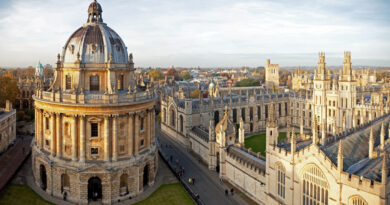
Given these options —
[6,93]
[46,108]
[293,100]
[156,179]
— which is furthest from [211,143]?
[6,93]

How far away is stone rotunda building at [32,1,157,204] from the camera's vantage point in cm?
3269

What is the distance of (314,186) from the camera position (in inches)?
976

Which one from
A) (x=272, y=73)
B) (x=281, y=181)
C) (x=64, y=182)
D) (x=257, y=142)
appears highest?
(x=272, y=73)

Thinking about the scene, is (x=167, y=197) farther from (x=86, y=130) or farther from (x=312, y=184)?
(x=312, y=184)

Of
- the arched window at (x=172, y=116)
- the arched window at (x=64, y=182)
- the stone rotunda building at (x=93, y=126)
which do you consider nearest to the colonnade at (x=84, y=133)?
the stone rotunda building at (x=93, y=126)

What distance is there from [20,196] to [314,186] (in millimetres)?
31625

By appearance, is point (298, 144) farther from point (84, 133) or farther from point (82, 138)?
point (82, 138)

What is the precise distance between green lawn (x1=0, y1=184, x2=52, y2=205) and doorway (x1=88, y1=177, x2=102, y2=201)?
4.68 meters

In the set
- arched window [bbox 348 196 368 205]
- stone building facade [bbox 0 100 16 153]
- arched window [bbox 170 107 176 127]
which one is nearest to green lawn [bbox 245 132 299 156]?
arched window [bbox 170 107 176 127]

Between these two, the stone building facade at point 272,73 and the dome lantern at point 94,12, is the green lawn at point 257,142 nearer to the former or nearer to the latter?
the dome lantern at point 94,12

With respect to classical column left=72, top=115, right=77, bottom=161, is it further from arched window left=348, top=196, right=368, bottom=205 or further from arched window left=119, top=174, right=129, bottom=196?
arched window left=348, top=196, right=368, bottom=205

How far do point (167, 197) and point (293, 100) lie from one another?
4689 cm

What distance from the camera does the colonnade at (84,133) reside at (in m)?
32.8

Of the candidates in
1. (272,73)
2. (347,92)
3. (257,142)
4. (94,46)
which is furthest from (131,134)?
(272,73)
